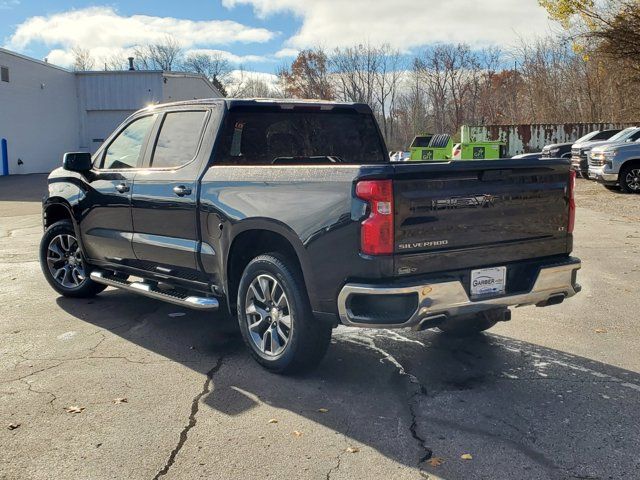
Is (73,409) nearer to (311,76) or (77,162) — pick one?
(77,162)

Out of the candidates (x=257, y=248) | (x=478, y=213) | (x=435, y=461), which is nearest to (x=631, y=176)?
(x=478, y=213)

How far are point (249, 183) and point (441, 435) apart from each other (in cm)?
213

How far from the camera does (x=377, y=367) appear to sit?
4.65 m

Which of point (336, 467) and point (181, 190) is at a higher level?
point (181, 190)

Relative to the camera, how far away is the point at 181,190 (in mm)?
4996

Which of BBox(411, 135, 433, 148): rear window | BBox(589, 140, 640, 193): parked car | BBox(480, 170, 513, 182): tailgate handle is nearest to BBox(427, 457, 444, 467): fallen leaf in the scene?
BBox(480, 170, 513, 182): tailgate handle

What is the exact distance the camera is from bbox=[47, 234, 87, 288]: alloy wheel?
675 cm

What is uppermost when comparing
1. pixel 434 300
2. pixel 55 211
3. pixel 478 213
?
pixel 478 213

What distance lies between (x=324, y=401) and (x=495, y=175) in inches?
72.3

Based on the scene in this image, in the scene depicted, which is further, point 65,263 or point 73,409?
point 65,263

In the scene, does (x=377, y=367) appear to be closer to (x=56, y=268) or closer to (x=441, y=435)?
(x=441, y=435)

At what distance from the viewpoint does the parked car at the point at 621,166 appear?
1712 cm

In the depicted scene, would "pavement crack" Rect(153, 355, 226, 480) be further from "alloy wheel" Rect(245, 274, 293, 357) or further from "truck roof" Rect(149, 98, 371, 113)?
"truck roof" Rect(149, 98, 371, 113)

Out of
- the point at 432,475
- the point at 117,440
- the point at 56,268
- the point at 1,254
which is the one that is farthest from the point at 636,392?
the point at 1,254
